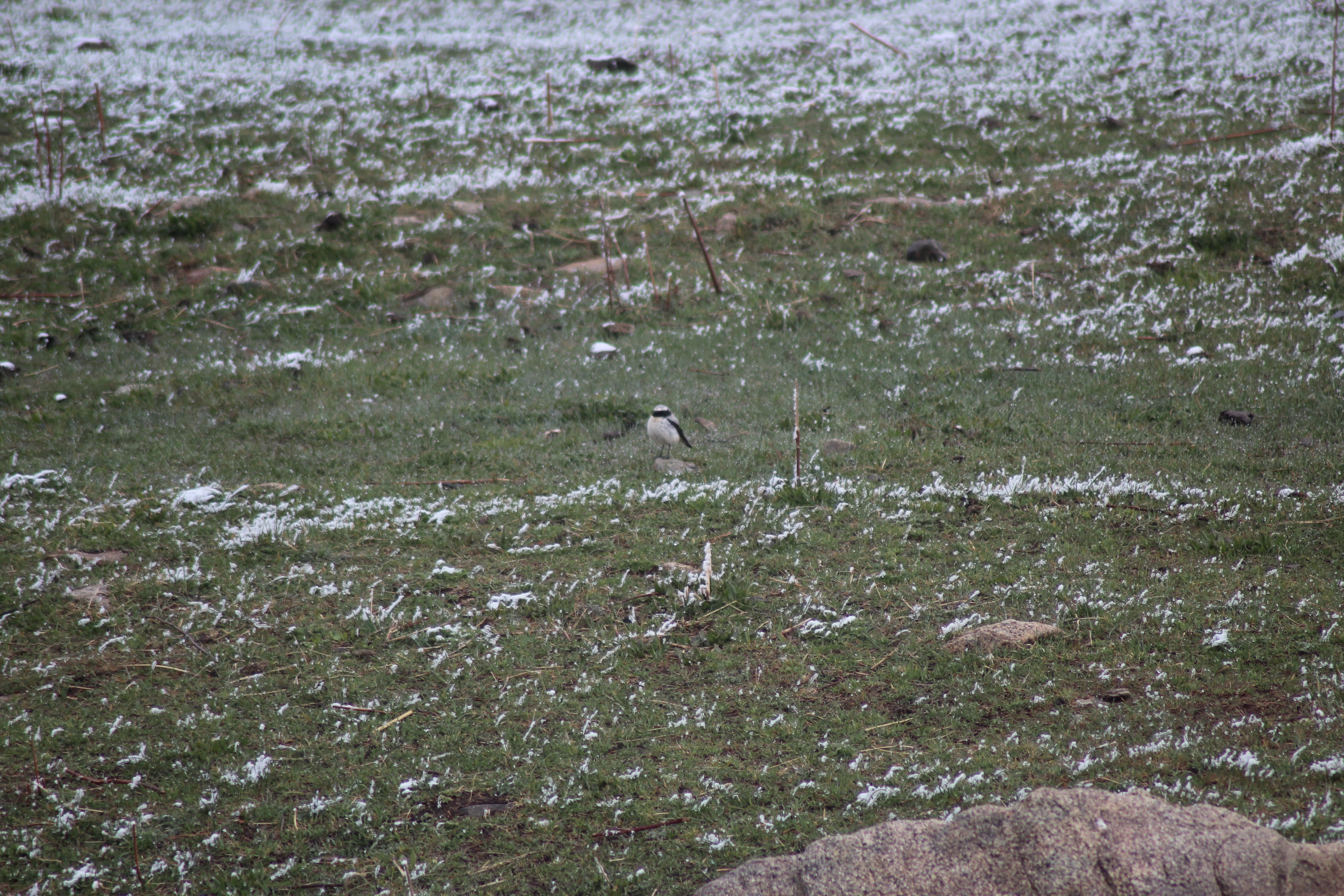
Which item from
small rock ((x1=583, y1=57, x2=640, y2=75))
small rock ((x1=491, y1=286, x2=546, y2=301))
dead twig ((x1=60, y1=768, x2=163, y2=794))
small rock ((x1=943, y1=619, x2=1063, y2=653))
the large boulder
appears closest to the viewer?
the large boulder

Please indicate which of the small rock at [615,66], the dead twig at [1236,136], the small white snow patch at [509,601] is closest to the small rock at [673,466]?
the small white snow patch at [509,601]

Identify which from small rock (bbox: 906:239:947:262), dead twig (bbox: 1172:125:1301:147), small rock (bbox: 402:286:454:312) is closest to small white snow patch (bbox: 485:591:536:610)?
small rock (bbox: 402:286:454:312)

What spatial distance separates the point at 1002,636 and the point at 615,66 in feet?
82.0

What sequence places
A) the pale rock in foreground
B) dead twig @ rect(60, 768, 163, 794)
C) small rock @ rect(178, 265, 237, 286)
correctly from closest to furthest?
dead twig @ rect(60, 768, 163, 794) < small rock @ rect(178, 265, 237, 286) < the pale rock in foreground

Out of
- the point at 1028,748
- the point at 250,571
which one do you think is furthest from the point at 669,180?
the point at 1028,748

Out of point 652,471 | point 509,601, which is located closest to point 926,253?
point 652,471

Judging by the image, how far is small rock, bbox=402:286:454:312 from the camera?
15805 mm

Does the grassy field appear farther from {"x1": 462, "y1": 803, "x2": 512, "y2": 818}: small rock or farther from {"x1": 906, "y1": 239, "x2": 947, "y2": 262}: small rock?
{"x1": 906, "y1": 239, "x2": 947, "y2": 262}: small rock

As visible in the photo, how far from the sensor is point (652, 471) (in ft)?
33.6

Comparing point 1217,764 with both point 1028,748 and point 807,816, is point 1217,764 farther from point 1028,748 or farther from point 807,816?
point 807,816

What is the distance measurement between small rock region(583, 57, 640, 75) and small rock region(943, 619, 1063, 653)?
24.5m

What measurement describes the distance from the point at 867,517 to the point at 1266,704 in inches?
151

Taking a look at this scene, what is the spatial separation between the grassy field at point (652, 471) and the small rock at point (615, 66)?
2.95 m

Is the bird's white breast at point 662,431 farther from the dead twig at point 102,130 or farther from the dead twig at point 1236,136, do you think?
the dead twig at point 102,130
